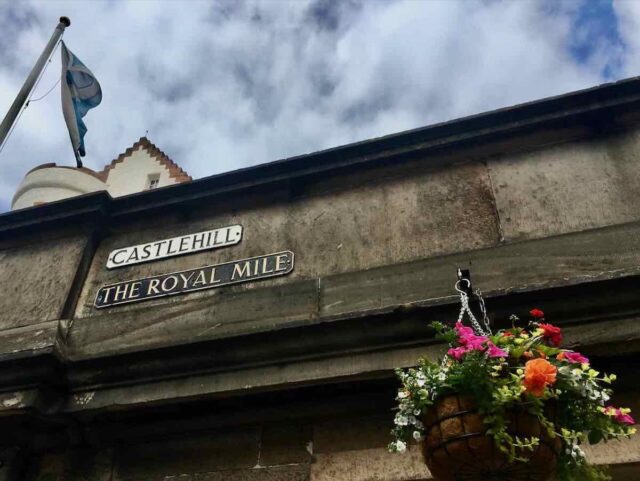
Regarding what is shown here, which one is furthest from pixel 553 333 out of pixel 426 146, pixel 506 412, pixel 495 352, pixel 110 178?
pixel 110 178

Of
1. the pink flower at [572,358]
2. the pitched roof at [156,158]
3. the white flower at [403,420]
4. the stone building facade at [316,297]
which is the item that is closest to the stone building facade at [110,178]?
the pitched roof at [156,158]

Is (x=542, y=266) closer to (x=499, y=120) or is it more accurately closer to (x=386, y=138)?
(x=499, y=120)

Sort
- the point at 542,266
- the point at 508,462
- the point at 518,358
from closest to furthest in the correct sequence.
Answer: the point at 508,462
the point at 518,358
the point at 542,266

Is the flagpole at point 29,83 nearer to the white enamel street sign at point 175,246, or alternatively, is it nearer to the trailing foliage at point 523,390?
the white enamel street sign at point 175,246

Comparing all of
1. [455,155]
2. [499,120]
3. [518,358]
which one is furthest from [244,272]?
[518,358]

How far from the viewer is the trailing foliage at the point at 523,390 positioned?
2.33m

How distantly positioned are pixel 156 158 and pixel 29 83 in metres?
3.81

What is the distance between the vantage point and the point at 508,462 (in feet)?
7.63

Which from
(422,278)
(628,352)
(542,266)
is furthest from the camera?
(422,278)

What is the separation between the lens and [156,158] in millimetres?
10516

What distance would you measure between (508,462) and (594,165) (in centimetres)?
295

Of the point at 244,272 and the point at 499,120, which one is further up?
the point at 499,120

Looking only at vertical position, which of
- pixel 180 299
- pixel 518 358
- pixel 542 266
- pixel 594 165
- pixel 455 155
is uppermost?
pixel 455 155

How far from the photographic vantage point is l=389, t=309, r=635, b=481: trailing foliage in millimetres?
2326
